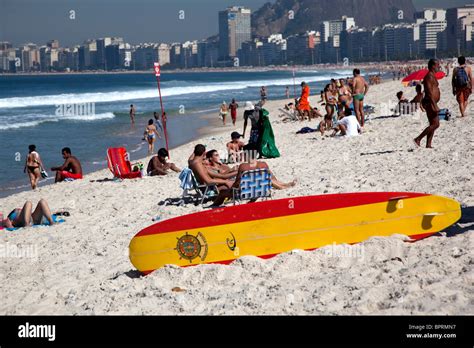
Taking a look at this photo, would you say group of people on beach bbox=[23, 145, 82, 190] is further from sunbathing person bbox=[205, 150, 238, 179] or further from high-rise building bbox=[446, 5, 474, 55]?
high-rise building bbox=[446, 5, 474, 55]

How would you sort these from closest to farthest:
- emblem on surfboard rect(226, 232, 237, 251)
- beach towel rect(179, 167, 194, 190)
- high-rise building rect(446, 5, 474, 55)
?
emblem on surfboard rect(226, 232, 237, 251)
beach towel rect(179, 167, 194, 190)
high-rise building rect(446, 5, 474, 55)

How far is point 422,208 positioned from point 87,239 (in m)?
4.29

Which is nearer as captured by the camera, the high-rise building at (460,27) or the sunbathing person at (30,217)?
the sunbathing person at (30,217)

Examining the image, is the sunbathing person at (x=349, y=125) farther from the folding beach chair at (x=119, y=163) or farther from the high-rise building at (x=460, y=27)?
the high-rise building at (x=460, y=27)

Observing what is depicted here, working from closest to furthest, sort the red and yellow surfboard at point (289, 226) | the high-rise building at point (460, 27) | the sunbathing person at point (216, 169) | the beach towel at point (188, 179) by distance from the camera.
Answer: the red and yellow surfboard at point (289, 226), the beach towel at point (188, 179), the sunbathing person at point (216, 169), the high-rise building at point (460, 27)

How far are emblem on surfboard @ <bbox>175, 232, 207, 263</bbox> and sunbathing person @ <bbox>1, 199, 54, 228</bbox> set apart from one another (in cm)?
360

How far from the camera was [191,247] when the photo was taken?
611 centimetres

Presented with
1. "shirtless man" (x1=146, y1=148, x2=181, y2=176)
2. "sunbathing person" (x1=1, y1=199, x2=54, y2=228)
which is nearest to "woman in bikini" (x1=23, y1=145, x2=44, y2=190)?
"shirtless man" (x1=146, y1=148, x2=181, y2=176)

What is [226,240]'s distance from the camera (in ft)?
19.8

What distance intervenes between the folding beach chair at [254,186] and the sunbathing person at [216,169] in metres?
0.81

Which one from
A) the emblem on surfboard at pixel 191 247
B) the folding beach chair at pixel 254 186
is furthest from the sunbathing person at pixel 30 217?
the emblem on surfboard at pixel 191 247

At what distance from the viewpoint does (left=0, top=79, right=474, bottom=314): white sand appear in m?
4.78

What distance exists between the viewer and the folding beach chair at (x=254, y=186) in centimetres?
817

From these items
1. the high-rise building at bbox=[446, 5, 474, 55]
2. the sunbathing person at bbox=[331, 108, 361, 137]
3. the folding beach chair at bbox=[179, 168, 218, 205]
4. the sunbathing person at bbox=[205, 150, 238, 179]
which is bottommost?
the folding beach chair at bbox=[179, 168, 218, 205]
